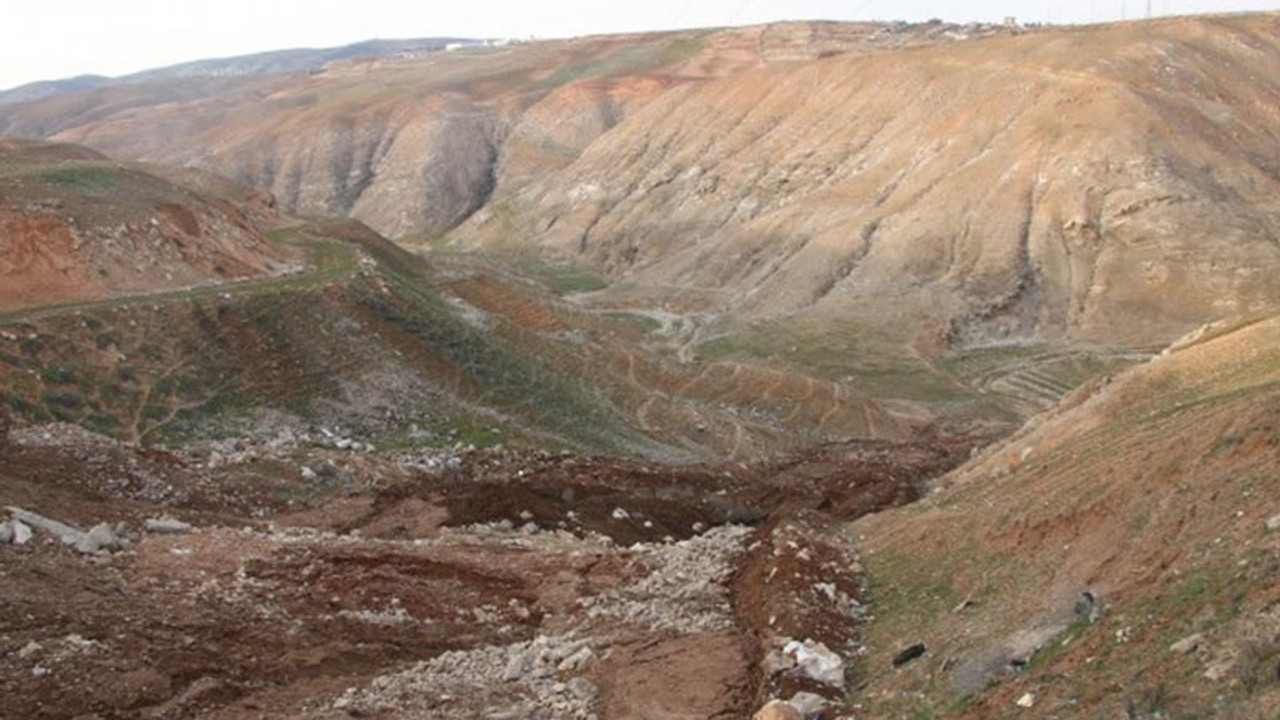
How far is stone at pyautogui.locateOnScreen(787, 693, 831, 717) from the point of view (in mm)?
12141

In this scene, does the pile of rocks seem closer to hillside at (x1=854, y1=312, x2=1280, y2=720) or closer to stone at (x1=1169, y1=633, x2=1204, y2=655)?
hillside at (x1=854, y1=312, x2=1280, y2=720)

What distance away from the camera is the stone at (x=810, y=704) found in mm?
12141

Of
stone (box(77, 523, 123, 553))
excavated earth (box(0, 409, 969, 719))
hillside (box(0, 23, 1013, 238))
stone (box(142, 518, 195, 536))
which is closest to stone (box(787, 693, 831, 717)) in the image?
excavated earth (box(0, 409, 969, 719))

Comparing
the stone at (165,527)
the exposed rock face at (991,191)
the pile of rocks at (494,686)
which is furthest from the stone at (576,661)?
the exposed rock face at (991,191)

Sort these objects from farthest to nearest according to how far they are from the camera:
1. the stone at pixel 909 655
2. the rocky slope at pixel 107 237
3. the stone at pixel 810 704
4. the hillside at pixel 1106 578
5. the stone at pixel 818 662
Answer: the rocky slope at pixel 107 237 → the stone at pixel 909 655 → the stone at pixel 818 662 → the stone at pixel 810 704 → the hillside at pixel 1106 578

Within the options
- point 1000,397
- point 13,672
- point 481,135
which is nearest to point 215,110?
point 481,135

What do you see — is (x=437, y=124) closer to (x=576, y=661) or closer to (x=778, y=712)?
(x=576, y=661)

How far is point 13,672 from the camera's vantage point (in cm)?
1301

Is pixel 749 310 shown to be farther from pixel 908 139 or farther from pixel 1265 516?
pixel 1265 516

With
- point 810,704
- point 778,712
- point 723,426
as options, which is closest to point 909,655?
point 810,704

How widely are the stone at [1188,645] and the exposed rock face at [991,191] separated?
55241mm

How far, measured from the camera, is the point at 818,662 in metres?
13.4

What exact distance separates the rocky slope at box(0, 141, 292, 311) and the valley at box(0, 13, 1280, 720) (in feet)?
0.53

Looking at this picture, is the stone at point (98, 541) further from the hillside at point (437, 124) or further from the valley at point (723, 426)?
the hillside at point (437, 124)
